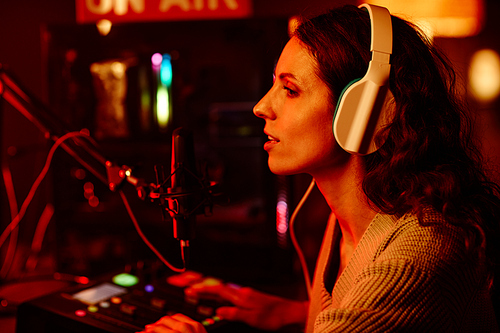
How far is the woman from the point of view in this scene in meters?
0.65

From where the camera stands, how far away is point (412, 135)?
2.55 ft

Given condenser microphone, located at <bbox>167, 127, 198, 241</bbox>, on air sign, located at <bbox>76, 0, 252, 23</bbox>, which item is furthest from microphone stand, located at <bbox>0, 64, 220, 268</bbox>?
on air sign, located at <bbox>76, 0, 252, 23</bbox>

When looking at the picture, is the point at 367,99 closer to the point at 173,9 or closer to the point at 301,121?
the point at 301,121

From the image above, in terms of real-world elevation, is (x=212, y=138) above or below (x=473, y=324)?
above

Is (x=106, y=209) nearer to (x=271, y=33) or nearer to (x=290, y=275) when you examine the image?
(x=290, y=275)

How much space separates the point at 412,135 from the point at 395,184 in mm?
92

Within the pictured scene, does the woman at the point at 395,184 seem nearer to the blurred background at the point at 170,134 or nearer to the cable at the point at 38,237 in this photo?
the blurred background at the point at 170,134

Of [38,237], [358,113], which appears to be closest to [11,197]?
[38,237]

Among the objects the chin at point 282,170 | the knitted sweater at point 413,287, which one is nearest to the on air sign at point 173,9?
the chin at point 282,170

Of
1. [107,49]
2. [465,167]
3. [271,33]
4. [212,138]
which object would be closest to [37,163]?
[107,49]

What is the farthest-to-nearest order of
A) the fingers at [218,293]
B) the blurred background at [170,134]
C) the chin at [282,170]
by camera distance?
the blurred background at [170,134]
the fingers at [218,293]
the chin at [282,170]

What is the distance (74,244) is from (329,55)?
3.33 ft

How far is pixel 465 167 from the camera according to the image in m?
0.82

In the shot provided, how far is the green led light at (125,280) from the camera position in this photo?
1.01 m
